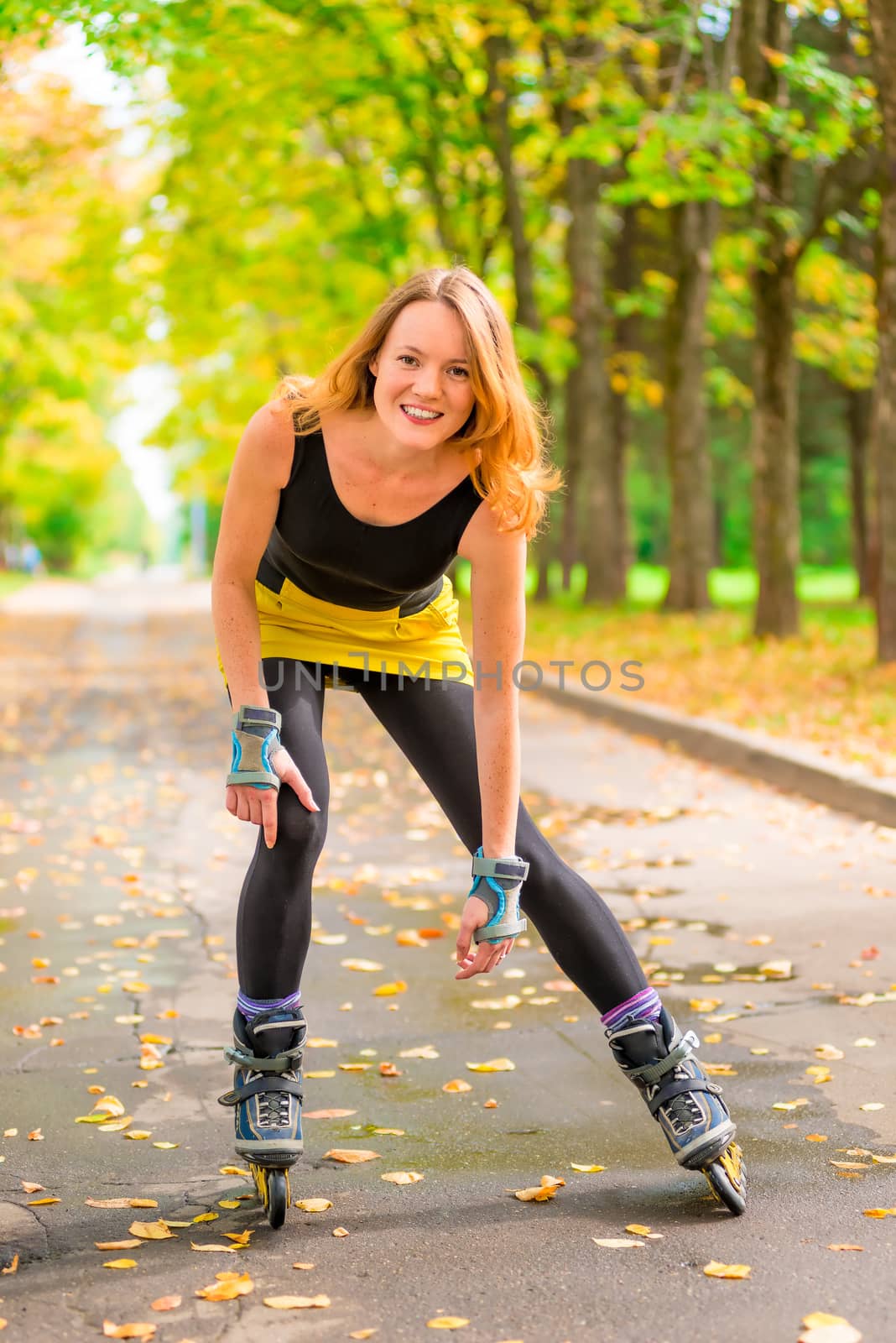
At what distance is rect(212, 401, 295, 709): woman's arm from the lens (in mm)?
3422

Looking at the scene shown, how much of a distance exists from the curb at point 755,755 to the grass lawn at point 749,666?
0.22 m

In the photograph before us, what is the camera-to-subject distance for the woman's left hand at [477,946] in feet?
11.0

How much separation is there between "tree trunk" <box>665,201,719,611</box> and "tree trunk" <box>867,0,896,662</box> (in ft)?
26.5

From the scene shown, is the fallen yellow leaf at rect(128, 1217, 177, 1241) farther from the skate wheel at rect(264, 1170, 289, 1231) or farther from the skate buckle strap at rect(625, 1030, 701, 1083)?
the skate buckle strap at rect(625, 1030, 701, 1083)

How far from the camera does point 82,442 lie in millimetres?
45906

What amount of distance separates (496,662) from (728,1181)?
46.4 inches

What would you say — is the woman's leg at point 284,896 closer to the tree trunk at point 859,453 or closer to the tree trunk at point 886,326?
the tree trunk at point 886,326

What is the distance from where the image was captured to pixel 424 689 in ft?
12.0

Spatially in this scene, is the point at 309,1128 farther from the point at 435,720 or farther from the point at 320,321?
the point at 320,321

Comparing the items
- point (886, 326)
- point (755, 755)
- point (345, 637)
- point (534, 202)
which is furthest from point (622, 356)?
point (345, 637)

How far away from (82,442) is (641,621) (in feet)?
96.5

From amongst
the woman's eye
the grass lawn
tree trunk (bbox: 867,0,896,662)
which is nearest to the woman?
the woman's eye

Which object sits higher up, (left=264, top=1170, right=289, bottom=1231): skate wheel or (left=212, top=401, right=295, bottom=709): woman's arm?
(left=212, top=401, right=295, bottom=709): woman's arm

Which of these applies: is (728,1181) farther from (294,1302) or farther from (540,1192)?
(294,1302)
